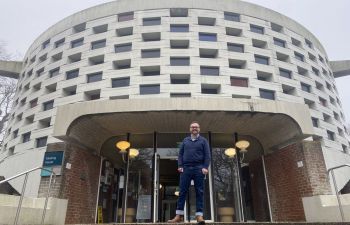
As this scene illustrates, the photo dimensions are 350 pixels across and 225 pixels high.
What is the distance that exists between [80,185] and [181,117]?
500 centimetres

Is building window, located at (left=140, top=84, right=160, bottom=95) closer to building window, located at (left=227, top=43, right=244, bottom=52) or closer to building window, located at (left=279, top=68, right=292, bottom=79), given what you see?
building window, located at (left=227, top=43, right=244, bottom=52)

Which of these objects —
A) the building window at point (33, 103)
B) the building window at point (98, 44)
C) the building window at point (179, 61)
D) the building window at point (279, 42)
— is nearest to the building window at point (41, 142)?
the building window at point (33, 103)

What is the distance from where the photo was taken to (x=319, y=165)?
32.2ft

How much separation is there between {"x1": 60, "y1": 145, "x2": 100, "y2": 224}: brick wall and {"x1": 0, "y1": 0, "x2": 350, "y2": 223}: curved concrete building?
46mm

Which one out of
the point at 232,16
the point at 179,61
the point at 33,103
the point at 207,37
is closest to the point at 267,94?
the point at 207,37

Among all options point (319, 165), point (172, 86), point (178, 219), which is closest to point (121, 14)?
A: point (172, 86)

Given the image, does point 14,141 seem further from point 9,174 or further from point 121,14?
point 121,14

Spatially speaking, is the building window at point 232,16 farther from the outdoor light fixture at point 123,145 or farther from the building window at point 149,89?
the outdoor light fixture at point 123,145

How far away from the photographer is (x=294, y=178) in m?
10.1

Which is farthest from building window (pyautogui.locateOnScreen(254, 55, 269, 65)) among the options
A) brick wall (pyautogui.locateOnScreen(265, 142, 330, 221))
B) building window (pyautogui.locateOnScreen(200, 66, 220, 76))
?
brick wall (pyautogui.locateOnScreen(265, 142, 330, 221))

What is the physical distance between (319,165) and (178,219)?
730cm

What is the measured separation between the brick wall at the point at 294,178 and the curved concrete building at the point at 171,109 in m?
0.05

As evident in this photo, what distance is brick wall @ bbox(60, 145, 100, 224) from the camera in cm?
988

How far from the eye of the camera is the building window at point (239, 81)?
1742 centimetres
